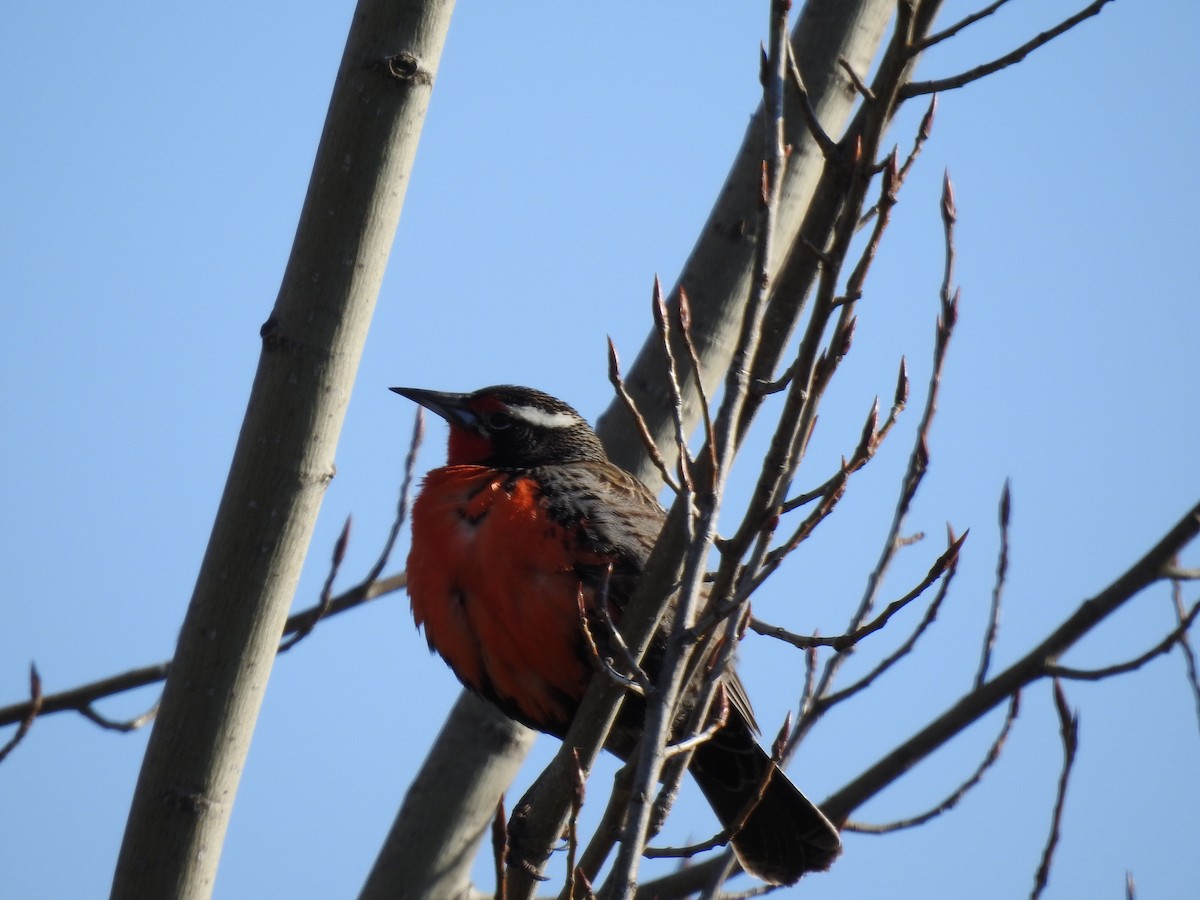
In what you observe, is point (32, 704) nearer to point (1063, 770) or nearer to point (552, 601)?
point (552, 601)

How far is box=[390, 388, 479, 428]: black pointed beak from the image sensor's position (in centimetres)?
635

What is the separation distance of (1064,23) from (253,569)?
8.50 feet

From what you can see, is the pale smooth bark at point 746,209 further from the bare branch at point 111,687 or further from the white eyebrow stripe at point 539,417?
the bare branch at point 111,687

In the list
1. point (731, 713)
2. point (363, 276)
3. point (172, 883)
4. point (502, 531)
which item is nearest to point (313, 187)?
point (363, 276)

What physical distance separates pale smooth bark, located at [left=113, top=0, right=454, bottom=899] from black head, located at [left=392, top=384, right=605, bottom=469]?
2088mm

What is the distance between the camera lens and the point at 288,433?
4020mm

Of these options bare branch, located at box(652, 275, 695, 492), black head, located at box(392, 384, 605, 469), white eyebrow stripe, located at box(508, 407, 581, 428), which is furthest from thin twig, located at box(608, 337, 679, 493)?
white eyebrow stripe, located at box(508, 407, 581, 428)

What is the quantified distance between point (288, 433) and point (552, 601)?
135cm

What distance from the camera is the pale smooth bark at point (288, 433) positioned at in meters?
4.02

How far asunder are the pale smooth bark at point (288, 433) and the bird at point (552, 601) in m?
1.14

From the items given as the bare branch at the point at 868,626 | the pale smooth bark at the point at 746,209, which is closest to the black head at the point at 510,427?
the pale smooth bark at the point at 746,209

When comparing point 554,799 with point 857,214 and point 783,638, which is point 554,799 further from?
point 857,214

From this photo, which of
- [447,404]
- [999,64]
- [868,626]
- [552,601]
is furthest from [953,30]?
[447,404]

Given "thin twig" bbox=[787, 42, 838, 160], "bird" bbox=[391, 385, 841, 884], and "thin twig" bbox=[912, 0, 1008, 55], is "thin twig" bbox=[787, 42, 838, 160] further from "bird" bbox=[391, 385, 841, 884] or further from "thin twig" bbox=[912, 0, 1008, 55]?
"bird" bbox=[391, 385, 841, 884]
